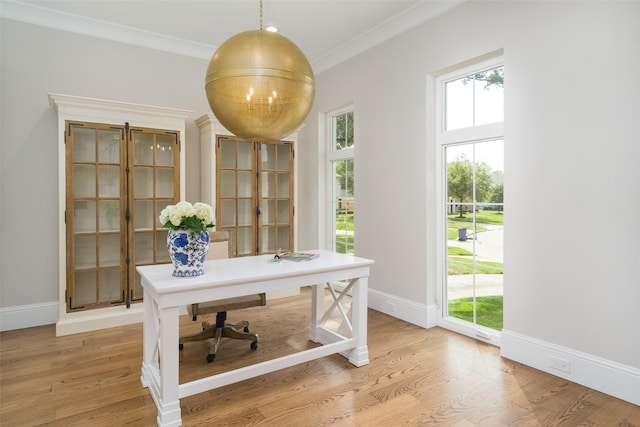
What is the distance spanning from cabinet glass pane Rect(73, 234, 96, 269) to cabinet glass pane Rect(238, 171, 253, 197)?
161 centimetres

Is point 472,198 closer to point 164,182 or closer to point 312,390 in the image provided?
point 312,390

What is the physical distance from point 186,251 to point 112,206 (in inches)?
78.9

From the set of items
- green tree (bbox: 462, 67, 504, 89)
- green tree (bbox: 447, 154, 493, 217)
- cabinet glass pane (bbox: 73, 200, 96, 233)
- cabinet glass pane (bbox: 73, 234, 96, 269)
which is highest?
green tree (bbox: 462, 67, 504, 89)

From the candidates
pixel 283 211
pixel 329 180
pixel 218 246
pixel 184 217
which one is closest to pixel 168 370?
pixel 184 217

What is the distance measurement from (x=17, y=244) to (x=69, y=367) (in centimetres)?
160

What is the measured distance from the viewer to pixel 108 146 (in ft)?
11.9

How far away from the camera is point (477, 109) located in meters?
3.19

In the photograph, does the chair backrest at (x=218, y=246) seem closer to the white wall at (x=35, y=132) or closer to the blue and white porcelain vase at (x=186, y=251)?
the blue and white porcelain vase at (x=186, y=251)

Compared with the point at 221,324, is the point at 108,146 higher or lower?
higher

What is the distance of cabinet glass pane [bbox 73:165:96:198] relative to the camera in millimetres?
3527

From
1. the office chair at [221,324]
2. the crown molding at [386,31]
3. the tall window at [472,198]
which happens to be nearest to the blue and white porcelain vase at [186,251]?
the office chair at [221,324]

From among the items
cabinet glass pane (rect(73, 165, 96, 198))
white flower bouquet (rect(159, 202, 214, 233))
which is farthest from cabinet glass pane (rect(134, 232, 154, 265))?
white flower bouquet (rect(159, 202, 214, 233))

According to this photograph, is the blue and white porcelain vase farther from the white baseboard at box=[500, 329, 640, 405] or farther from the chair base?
the white baseboard at box=[500, 329, 640, 405]

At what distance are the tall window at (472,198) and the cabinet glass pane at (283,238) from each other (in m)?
2.02
